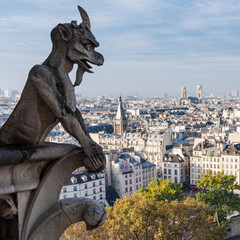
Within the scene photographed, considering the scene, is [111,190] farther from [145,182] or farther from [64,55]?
[64,55]

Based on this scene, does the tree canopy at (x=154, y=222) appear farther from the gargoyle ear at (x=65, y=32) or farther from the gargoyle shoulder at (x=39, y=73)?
the gargoyle shoulder at (x=39, y=73)

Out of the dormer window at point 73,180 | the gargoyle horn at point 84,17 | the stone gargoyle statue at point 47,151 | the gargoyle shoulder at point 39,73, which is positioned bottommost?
the dormer window at point 73,180

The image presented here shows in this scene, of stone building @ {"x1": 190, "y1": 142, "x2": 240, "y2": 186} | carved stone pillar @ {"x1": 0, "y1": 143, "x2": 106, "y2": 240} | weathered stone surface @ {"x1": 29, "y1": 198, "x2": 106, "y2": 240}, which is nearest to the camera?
carved stone pillar @ {"x1": 0, "y1": 143, "x2": 106, "y2": 240}

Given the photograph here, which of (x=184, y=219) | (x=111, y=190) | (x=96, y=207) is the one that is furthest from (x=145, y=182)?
(x=96, y=207)

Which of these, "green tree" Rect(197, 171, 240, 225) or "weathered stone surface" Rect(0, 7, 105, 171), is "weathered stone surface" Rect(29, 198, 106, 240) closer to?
"weathered stone surface" Rect(0, 7, 105, 171)

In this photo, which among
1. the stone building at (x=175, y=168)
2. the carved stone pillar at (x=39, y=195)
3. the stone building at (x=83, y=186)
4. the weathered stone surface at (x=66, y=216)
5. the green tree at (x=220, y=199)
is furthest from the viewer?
the stone building at (x=175, y=168)

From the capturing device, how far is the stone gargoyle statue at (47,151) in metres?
5.22

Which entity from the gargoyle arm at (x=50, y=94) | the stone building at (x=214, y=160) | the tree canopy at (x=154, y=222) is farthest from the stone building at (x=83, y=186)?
the gargoyle arm at (x=50, y=94)

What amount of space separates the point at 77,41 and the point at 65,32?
0.58 ft

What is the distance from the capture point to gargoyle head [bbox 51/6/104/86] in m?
5.54

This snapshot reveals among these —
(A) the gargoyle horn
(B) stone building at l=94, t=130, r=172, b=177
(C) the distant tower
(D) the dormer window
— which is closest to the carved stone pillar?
(A) the gargoyle horn

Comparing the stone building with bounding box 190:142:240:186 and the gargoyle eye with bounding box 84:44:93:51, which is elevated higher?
the gargoyle eye with bounding box 84:44:93:51

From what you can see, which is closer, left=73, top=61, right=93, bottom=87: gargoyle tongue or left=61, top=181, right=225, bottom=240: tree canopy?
left=73, top=61, right=93, bottom=87: gargoyle tongue

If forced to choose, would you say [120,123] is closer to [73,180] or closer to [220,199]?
[73,180]
